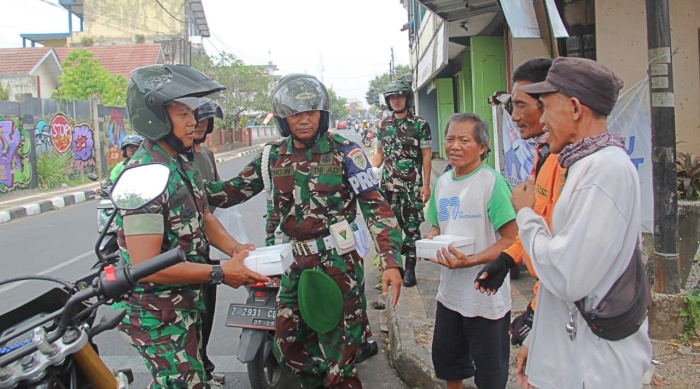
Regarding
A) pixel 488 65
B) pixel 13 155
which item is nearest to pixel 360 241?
pixel 488 65

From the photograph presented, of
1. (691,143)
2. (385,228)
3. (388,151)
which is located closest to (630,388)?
(385,228)

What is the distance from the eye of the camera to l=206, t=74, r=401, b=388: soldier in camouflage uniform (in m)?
2.97

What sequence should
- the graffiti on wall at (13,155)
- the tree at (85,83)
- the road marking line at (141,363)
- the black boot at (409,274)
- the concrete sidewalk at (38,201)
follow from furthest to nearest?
the tree at (85,83) < the graffiti on wall at (13,155) < the concrete sidewalk at (38,201) < the black boot at (409,274) < the road marking line at (141,363)

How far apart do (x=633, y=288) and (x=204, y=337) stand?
9.26 feet

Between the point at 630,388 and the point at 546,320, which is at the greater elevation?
the point at 546,320

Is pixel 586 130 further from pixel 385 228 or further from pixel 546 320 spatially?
pixel 385 228

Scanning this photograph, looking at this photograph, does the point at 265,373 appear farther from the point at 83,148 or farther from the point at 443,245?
the point at 83,148

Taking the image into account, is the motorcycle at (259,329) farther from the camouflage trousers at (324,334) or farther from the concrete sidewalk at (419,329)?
the concrete sidewalk at (419,329)

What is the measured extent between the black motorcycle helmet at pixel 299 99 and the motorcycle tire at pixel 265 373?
1235 millimetres

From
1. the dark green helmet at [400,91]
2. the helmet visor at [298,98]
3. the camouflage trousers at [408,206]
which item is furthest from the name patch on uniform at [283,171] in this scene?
the dark green helmet at [400,91]

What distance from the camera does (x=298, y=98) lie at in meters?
2.94

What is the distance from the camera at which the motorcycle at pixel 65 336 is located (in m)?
1.62

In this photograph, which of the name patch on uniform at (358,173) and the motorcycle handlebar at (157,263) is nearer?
the motorcycle handlebar at (157,263)

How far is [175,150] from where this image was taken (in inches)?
101
